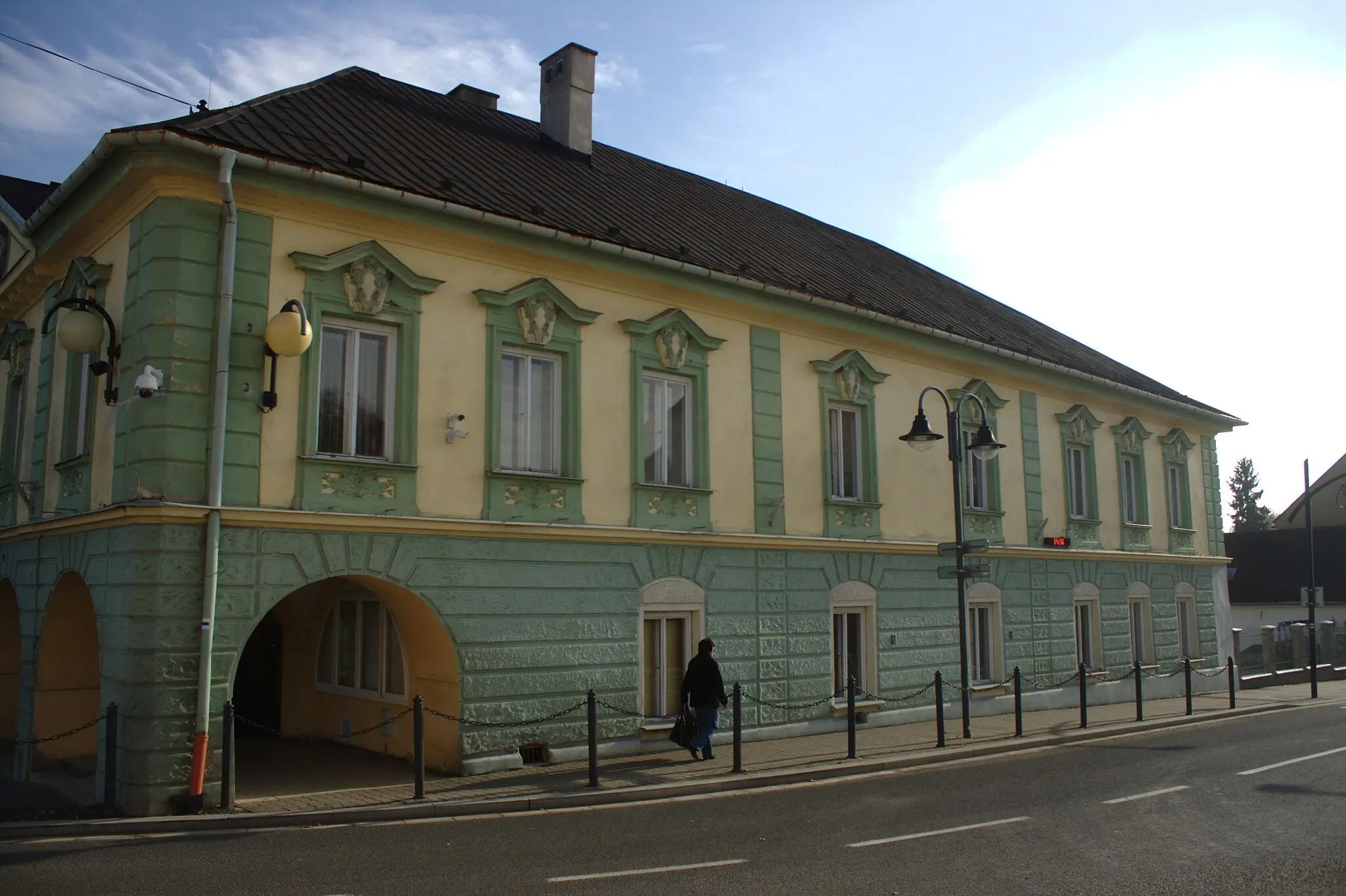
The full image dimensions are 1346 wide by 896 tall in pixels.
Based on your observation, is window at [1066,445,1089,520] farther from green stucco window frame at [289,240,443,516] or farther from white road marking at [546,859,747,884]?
white road marking at [546,859,747,884]

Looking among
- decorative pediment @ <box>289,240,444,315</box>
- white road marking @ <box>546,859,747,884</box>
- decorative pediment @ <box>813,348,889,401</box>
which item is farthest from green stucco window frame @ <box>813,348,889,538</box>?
white road marking @ <box>546,859,747,884</box>

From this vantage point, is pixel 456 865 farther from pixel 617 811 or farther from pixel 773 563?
pixel 773 563

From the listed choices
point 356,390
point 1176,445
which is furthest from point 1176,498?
point 356,390

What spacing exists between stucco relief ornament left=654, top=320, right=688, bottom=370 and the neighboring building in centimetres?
4

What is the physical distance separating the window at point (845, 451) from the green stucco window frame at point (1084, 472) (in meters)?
6.57

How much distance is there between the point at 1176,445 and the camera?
26109 millimetres

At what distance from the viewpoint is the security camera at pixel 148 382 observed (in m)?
10.7

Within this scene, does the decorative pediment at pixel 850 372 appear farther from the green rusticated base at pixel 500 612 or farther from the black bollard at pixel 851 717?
the black bollard at pixel 851 717

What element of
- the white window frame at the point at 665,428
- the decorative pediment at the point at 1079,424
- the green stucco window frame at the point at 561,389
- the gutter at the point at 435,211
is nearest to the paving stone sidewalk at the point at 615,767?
the green stucco window frame at the point at 561,389

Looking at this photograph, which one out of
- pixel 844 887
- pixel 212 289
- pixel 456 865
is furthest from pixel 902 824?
pixel 212 289

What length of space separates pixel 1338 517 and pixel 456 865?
55.7 m

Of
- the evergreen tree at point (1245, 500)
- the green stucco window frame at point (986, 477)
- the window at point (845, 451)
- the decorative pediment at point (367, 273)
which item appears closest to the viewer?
the decorative pediment at point (367, 273)

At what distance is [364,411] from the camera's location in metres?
12.5

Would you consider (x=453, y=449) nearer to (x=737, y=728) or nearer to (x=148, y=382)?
(x=148, y=382)
